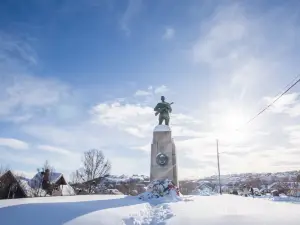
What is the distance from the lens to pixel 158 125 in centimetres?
2045

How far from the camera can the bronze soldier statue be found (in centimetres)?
2100

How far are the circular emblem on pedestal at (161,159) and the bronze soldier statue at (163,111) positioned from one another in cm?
263

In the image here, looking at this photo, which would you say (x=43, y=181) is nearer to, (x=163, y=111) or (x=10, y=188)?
(x=10, y=188)

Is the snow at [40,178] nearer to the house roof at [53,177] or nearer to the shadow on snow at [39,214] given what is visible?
the house roof at [53,177]

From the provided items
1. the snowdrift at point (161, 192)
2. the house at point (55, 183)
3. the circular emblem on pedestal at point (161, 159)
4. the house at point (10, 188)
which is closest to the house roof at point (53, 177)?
the house at point (55, 183)

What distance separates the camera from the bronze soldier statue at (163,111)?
21.0 meters

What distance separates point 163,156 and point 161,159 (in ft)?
0.82

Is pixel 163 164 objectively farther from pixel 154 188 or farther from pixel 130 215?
pixel 130 215

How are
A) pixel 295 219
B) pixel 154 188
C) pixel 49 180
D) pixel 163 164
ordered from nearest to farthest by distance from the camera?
pixel 295 219 < pixel 154 188 < pixel 163 164 < pixel 49 180

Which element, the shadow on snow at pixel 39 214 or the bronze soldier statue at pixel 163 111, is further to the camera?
the bronze soldier statue at pixel 163 111

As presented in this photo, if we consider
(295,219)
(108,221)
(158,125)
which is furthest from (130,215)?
(158,125)

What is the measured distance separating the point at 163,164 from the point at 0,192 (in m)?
21.1

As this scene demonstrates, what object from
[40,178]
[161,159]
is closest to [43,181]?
[40,178]

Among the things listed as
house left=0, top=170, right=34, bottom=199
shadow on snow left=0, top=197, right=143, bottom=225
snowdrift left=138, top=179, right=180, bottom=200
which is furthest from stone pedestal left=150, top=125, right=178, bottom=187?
house left=0, top=170, right=34, bottom=199
